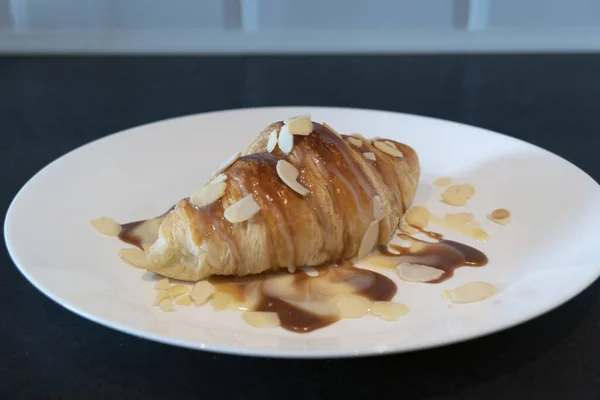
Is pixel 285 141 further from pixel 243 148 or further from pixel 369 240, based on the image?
pixel 243 148

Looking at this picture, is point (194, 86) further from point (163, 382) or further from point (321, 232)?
point (163, 382)

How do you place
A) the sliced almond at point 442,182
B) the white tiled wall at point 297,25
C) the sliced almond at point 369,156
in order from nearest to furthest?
1. the sliced almond at point 369,156
2. the sliced almond at point 442,182
3. the white tiled wall at point 297,25

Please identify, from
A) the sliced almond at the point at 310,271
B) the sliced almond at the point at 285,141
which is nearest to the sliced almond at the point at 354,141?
the sliced almond at the point at 285,141

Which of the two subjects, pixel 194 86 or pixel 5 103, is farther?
pixel 194 86

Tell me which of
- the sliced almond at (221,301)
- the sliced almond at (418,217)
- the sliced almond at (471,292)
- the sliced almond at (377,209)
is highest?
the sliced almond at (377,209)

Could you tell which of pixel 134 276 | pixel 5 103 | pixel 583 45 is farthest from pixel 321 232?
pixel 583 45

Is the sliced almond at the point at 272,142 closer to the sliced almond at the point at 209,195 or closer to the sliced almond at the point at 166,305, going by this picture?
the sliced almond at the point at 209,195
